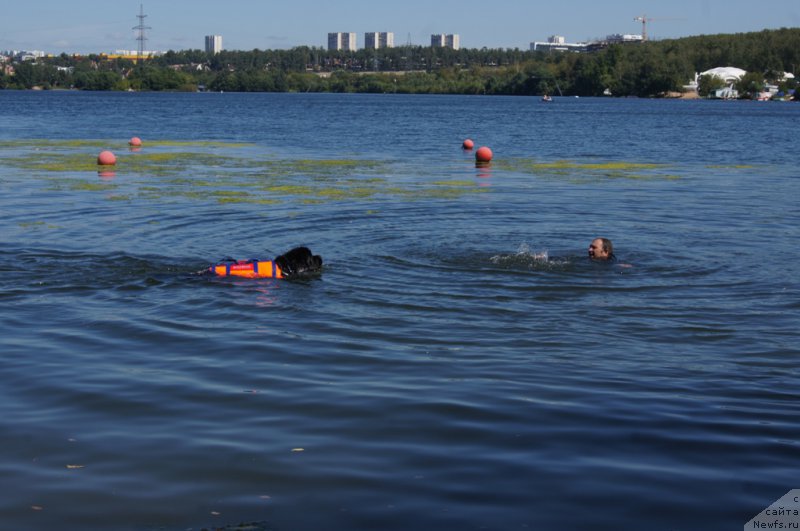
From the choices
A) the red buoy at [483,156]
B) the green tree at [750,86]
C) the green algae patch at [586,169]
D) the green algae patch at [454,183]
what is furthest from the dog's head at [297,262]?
the green tree at [750,86]

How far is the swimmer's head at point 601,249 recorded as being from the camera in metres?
15.0

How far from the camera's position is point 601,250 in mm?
15094

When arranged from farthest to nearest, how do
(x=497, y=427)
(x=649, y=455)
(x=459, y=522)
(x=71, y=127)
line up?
1. (x=71, y=127)
2. (x=497, y=427)
3. (x=649, y=455)
4. (x=459, y=522)

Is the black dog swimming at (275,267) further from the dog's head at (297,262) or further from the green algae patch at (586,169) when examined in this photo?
the green algae patch at (586,169)

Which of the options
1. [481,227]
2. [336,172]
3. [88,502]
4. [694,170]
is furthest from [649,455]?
[694,170]

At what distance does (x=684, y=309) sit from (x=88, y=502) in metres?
8.48

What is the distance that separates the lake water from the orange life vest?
16 centimetres

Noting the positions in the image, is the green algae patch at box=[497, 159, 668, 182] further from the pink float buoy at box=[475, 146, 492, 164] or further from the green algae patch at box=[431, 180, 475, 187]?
the green algae patch at box=[431, 180, 475, 187]

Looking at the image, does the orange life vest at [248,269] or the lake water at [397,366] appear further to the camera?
the orange life vest at [248,269]

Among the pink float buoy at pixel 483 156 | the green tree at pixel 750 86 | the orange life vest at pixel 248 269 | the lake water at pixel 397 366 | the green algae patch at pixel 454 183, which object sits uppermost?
the green tree at pixel 750 86

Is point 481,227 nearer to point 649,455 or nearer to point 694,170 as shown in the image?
point 649,455

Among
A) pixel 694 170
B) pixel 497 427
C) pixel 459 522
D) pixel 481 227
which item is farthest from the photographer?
pixel 694 170

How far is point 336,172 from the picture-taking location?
32.2m

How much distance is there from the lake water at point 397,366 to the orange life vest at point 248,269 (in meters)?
0.16
